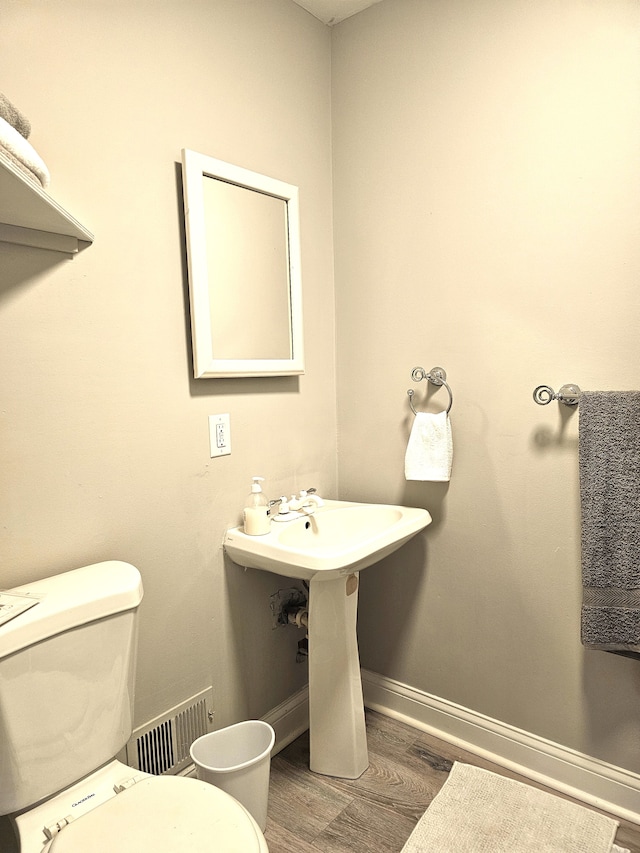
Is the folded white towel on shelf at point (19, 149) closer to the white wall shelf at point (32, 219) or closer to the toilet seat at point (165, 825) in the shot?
the white wall shelf at point (32, 219)

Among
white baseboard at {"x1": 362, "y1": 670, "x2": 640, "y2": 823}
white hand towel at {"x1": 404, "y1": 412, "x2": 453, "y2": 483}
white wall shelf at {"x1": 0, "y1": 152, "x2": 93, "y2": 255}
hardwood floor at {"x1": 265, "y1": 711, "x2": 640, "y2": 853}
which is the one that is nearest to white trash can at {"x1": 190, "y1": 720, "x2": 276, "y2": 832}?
hardwood floor at {"x1": 265, "y1": 711, "x2": 640, "y2": 853}

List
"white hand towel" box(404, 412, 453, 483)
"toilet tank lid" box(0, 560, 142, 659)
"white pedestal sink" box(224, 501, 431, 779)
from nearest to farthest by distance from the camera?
"toilet tank lid" box(0, 560, 142, 659), "white pedestal sink" box(224, 501, 431, 779), "white hand towel" box(404, 412, 453, 483)

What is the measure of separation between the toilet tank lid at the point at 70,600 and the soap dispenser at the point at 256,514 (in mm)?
409

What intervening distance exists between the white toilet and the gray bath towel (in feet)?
3.36

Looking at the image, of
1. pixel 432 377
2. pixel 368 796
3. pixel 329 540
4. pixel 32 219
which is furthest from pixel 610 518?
pixel 32 219

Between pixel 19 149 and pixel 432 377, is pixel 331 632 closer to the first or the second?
pixel 432 377

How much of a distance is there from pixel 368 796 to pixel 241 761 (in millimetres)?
404

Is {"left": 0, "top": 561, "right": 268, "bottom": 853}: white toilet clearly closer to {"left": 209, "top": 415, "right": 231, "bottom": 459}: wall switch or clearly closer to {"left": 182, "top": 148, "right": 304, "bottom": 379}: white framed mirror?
{"left": 209, "top": 415, "right": 231, "bottom": 459}: wall switch

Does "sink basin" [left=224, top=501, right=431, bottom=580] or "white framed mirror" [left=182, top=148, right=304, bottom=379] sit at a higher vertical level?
"white framed mirror" [left=182, top=148, right=304, bottom=379]

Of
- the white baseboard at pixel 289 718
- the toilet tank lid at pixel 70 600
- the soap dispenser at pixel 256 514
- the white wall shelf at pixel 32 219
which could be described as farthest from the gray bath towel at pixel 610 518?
the white wall shelf at pixel 32 219

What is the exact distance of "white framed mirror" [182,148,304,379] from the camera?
1517mm

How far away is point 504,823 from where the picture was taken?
4.99 feet

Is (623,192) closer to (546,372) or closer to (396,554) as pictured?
(546,372)

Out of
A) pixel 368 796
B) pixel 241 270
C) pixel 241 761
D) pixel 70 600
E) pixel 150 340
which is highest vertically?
pixel 241 270
